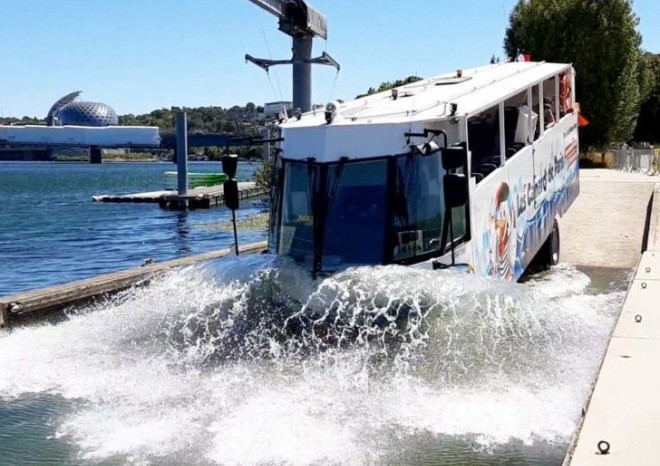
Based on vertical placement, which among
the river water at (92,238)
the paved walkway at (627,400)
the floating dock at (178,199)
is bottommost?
the river water at (92,238)

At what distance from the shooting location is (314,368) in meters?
8.66

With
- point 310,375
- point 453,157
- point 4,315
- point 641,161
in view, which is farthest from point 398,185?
point 641,161

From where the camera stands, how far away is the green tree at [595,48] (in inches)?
1743

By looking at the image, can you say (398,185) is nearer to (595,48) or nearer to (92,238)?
(92,238)

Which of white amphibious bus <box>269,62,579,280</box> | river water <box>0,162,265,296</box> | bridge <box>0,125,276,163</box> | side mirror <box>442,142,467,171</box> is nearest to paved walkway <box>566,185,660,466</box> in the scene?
white amphibious bus <box>269,62,579,280</box>

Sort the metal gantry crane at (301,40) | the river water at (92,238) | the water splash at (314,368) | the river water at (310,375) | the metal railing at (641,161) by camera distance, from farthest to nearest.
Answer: the metal gantry crane at (301,40) < the metal railing at (641,161) < the river water at (92,238) < the water splash at (314,368) < the river water at (310,375)

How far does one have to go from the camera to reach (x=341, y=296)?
8.97 m

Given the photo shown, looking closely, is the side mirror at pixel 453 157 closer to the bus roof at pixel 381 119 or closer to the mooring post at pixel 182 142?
the bus roof at pixel 381 119

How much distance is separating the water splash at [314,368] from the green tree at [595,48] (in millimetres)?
36784

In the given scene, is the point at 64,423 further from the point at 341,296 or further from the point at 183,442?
the point at 341,296

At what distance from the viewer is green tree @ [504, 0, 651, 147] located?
1743 inches

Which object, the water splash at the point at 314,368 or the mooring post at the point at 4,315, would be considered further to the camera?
the mooring post at the point at 4,315

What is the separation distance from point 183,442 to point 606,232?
48.2ft

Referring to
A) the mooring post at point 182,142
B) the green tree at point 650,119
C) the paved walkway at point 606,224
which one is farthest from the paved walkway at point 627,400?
the green tree at point 650,119
